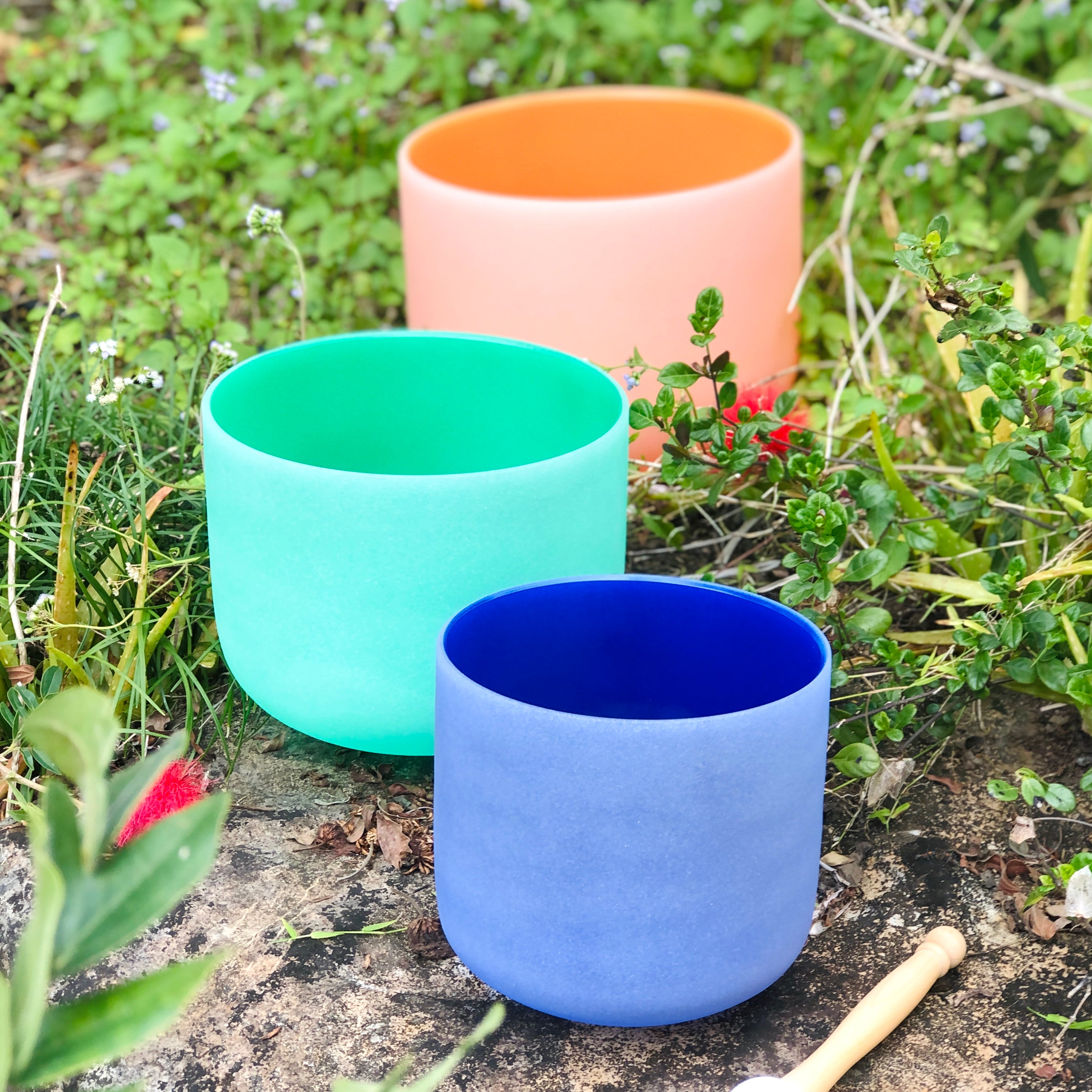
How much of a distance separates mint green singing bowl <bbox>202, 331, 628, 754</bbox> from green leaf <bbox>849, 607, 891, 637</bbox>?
0.23 metres

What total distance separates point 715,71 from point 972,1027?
6.07 ft

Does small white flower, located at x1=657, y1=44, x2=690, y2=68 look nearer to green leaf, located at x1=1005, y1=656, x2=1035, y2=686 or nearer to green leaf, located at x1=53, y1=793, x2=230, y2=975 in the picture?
green leaf, located at x1=1005, y1=656, x2=1035, y2=686

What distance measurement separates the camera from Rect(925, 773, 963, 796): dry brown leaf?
1278mm

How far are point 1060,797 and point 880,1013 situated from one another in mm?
237

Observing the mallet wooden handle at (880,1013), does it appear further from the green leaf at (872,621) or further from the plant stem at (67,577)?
the plant stem at (67,577)

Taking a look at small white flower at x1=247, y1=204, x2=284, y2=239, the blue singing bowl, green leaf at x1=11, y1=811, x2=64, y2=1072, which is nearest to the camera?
green leaf at x1=11, y1=811, x2=64, y2=1072

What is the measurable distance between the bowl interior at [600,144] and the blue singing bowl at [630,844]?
1236 millimetres

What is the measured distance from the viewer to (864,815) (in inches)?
49.3

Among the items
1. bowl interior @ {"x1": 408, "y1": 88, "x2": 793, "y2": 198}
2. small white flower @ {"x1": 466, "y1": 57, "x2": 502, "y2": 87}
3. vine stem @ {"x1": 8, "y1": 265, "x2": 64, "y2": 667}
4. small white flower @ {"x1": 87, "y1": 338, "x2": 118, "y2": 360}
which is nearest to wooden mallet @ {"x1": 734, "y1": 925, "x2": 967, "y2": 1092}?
vine stem @ {"x1": 8, "y1": 265, "x2": 64, "y2": 667}

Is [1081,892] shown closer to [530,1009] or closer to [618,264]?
[530,1009]

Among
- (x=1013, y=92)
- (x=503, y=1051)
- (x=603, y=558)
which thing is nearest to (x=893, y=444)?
(x=603, y=558)

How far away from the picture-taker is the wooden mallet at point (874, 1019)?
3.06 ft

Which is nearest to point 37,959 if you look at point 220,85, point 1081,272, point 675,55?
point 1081,272

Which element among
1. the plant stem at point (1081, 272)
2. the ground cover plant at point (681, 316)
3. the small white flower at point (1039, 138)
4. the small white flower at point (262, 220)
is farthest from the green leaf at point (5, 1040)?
the small white flower at point (1039, 138)
